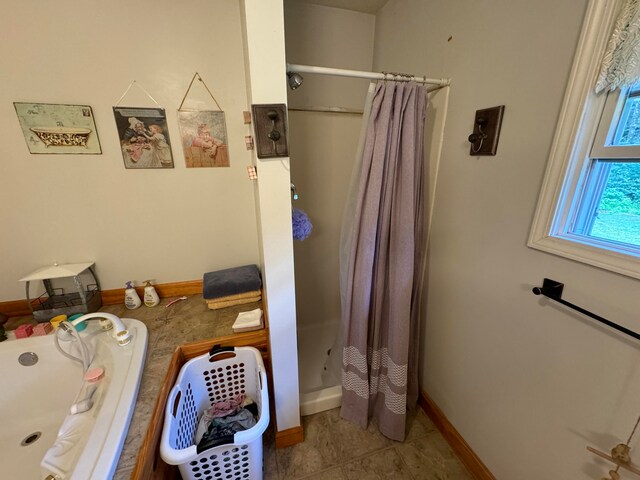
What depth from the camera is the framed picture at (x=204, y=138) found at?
4.37ft

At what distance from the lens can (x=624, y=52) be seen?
0.63 metres

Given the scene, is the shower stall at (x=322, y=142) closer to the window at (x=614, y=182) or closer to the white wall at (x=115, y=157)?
the white wall at (x=115, y=157)

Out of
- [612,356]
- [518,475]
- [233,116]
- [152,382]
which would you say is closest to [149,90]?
[233,116]

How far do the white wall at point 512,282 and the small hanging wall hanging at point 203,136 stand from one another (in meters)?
1.12

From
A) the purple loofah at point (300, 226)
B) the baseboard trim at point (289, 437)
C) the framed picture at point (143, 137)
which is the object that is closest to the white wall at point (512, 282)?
the purple loofah at point (300, 226)

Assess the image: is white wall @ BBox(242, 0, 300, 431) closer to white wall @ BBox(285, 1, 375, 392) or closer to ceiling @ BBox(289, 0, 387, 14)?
white wall @ BBox(285, 1, 375, 392)

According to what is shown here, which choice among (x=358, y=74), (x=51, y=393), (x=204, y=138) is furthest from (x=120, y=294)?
(x=358, y=74)

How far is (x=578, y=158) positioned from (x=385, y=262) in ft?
2.46

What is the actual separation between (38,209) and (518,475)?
2.48m

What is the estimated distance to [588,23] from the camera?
675 millimetres

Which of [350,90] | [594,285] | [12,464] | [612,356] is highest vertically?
[350,90]

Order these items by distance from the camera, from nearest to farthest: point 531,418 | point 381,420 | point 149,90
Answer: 1. point 531,418
2. point 149,90
3. point 381,420

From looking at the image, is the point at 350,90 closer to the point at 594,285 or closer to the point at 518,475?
the point at 594,285

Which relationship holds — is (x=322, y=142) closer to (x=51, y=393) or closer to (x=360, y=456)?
(x=360, y=456)
